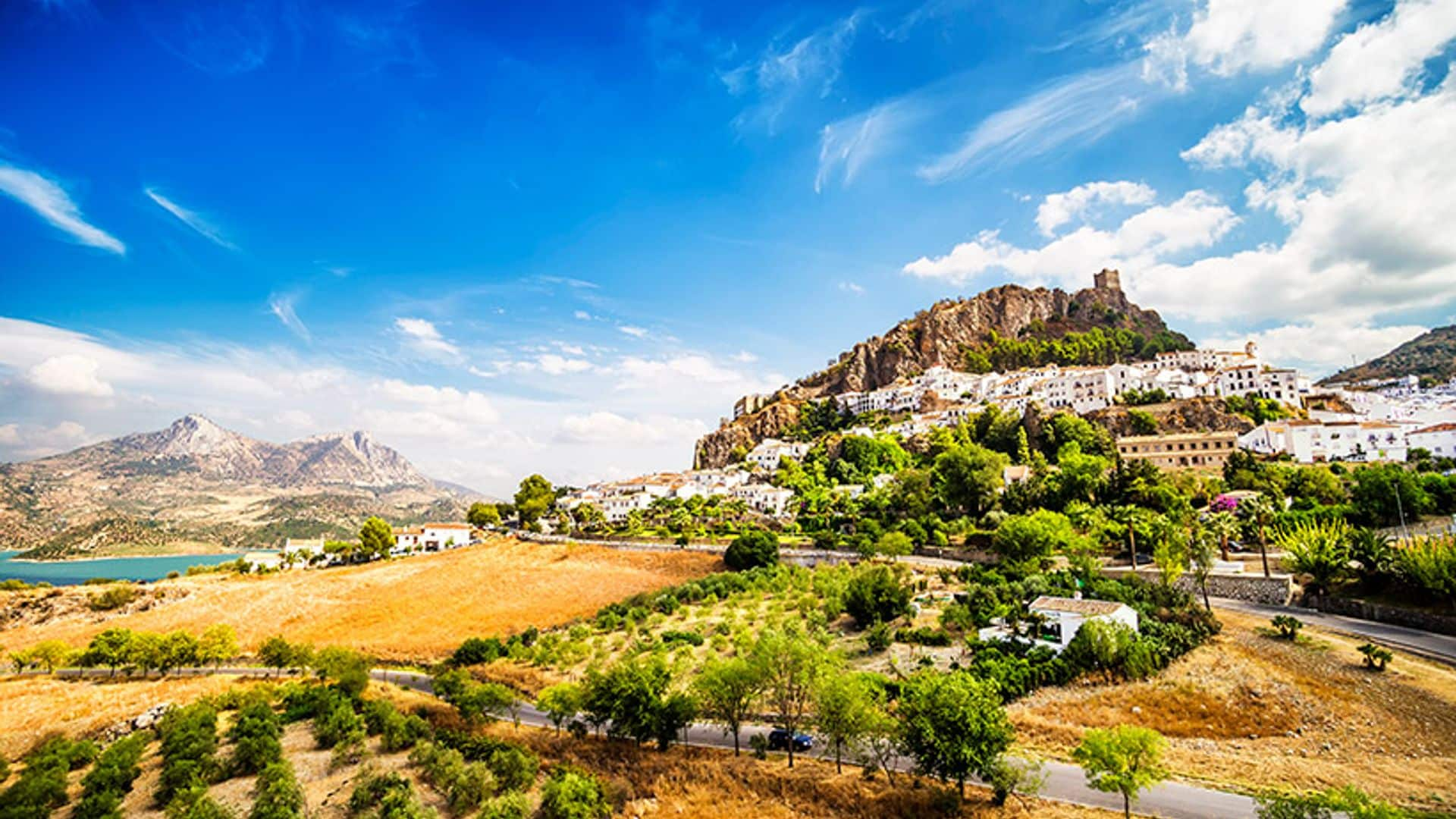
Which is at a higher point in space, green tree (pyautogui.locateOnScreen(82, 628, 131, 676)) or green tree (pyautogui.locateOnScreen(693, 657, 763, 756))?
green tree (pyautogui.locateOnScreen(693, 657, 763, 756))

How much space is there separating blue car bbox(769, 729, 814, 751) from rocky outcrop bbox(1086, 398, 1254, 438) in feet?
239

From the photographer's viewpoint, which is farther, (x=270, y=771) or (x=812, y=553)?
(x=812, y=553)

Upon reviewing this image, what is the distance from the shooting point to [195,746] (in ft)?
88.6

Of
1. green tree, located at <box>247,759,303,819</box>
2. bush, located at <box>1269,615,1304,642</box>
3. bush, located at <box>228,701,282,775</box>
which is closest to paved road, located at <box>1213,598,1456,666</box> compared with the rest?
bush, located at <box>1269,615,1304,642</box>

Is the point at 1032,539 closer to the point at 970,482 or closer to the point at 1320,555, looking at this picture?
the point at 1320,555

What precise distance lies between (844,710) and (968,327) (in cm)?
13479

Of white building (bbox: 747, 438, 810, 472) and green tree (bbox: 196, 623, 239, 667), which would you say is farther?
white building (bbox: 747, 438, 810, 472)

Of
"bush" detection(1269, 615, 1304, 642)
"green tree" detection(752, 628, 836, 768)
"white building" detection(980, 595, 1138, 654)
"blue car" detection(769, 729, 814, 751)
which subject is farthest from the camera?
"bush" detection(1269, 615, 1304, 642)

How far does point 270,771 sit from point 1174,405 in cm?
9692

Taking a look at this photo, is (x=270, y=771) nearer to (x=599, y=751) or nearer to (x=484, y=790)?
(x=484, y=790)

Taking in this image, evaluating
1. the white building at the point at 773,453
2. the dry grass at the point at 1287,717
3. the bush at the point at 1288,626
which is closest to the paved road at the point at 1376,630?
the dry grass at the point at 1287,717

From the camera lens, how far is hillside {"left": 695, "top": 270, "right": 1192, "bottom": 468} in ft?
422

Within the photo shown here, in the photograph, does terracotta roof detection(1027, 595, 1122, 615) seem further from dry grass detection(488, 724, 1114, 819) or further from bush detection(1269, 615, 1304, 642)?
dry grass detection(488, 724, 1114, 819)

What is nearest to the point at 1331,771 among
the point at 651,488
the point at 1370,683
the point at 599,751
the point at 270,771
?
the point at 1370,683
